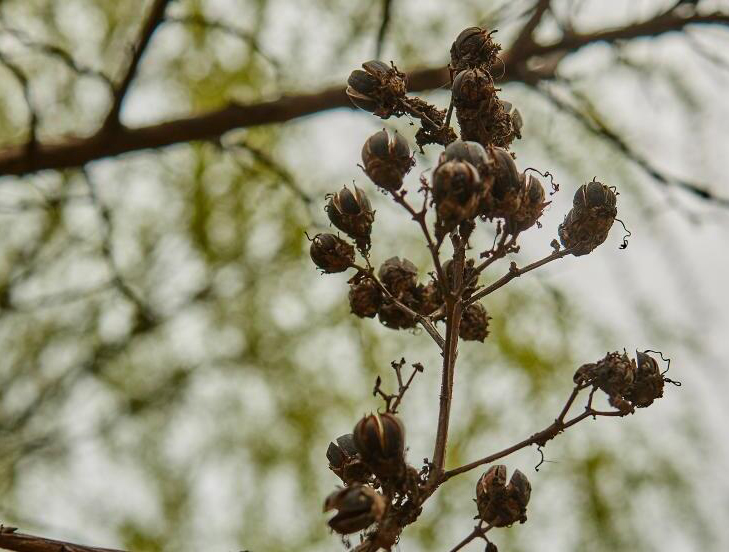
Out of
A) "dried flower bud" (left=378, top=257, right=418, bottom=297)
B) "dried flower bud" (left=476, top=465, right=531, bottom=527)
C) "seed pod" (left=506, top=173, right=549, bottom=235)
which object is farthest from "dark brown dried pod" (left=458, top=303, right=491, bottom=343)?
"dried flower bud" (left=476, top=465, right=531, bottom=527)

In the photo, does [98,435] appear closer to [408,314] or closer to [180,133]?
[180,133]

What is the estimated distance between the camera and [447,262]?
193cm

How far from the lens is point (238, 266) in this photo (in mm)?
7117

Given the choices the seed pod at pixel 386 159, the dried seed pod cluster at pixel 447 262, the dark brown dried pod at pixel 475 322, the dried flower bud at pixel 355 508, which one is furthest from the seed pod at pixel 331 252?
the dried flower bud at pixel 355 508

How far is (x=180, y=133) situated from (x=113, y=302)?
2526 mm

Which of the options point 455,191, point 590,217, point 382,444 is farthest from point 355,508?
point 590,217

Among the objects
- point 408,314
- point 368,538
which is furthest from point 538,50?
point 368,538

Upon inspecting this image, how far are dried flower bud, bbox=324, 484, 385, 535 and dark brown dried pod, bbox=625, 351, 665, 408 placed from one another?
0.69 metres

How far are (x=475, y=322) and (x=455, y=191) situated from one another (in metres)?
0.49

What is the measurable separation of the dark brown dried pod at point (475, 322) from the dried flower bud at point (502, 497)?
352mm

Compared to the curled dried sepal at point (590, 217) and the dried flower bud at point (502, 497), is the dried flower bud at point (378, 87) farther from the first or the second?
the dried flower bud at point (502, 497)

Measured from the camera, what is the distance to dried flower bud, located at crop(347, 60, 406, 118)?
2064 millimetres

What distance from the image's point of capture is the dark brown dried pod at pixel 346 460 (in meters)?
1.61

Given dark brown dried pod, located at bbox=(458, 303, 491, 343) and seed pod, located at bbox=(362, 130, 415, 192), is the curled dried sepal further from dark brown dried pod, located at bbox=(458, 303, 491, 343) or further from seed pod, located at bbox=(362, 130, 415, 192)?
seed pod, located at bbox=(362, 130, 415, 192)
